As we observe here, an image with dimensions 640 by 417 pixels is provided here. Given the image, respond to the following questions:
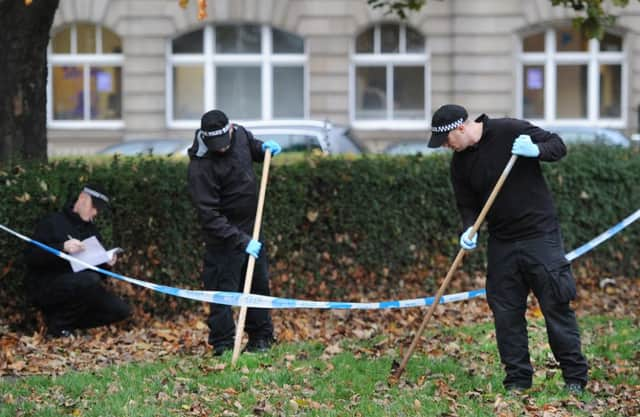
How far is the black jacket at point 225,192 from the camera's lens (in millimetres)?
8398

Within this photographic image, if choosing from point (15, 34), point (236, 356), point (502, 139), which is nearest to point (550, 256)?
point (502, 139)

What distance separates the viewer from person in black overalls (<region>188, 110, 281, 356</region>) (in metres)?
8.38

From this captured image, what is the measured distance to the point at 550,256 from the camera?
7.33 m

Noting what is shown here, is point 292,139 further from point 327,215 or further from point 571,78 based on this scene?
point 571,78

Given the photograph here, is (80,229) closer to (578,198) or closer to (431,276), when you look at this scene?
(431,276)

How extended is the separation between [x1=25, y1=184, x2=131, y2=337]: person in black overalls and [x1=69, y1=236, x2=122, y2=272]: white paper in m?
0.06

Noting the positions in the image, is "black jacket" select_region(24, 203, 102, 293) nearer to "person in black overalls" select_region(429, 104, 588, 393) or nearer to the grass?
the grass

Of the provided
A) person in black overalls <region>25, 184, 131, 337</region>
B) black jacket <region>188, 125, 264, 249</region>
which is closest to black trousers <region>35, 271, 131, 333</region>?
person in black overalls <region>25, 184, 131, 337</region>

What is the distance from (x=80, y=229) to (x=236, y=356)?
6.99ft

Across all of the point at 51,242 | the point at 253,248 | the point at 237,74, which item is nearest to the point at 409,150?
the point at 51,242

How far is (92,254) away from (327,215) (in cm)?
265

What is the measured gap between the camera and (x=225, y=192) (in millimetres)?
8547

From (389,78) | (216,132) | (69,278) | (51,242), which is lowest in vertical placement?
(69,278)

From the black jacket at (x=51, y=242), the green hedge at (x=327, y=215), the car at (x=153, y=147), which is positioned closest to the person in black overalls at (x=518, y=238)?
the black jacket at (x=51, y=242)
